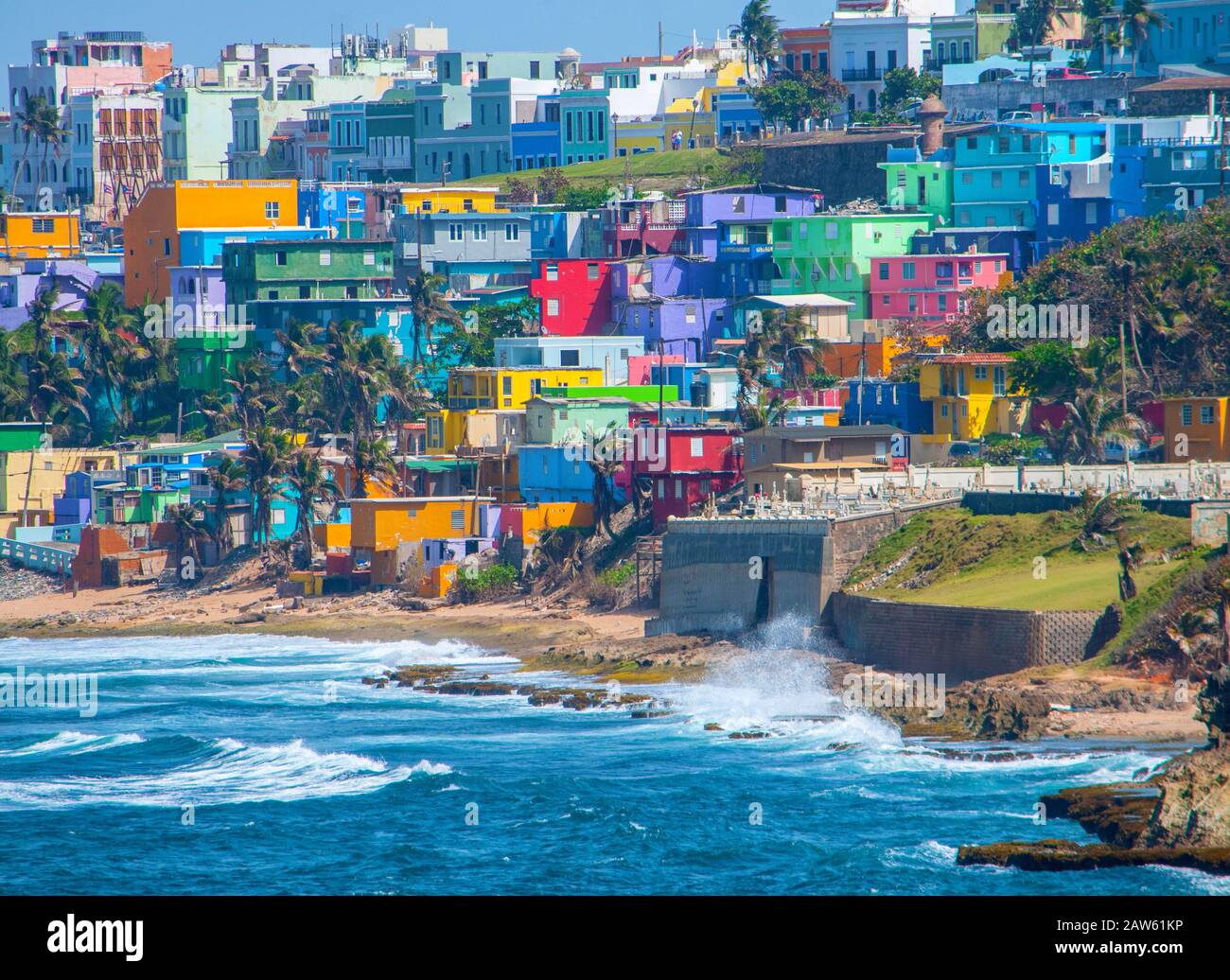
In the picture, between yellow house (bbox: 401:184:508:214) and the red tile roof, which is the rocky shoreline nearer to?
the red tile roof

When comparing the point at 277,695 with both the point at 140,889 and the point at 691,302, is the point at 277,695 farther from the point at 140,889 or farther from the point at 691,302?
the point at 691,302

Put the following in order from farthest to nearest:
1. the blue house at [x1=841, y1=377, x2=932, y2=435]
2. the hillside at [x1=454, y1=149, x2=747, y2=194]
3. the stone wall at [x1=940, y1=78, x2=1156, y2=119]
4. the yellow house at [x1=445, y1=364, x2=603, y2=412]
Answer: the hillside at [x1=454, y1=149, x2=747, y2=194] → the stone wall at [x1=940, y1=78, x2=1156, y2=119] → the yellow house at [x1=445, y1=364, x2=603, y2=412] → the blue house at [x1=841, y1=377, x2=932, y2=435]

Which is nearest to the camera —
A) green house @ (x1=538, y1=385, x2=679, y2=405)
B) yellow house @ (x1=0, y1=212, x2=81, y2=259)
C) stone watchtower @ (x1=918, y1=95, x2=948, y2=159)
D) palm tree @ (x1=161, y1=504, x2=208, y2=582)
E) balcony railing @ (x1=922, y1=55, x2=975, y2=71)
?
green house @ (x1=538, y1=385, x2=679, y2=405)

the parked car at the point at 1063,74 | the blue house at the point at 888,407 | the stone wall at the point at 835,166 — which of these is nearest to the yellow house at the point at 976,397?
the blue house at the point at 888,407

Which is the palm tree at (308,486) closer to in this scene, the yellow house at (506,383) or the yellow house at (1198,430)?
the yellow house at (506,383)

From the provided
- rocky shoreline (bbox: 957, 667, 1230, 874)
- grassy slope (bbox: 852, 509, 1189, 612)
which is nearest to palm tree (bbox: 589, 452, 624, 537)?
grassy slope (bbox: 852, 509, 1189, 612)

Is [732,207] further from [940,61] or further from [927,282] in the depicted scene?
[940,61]
